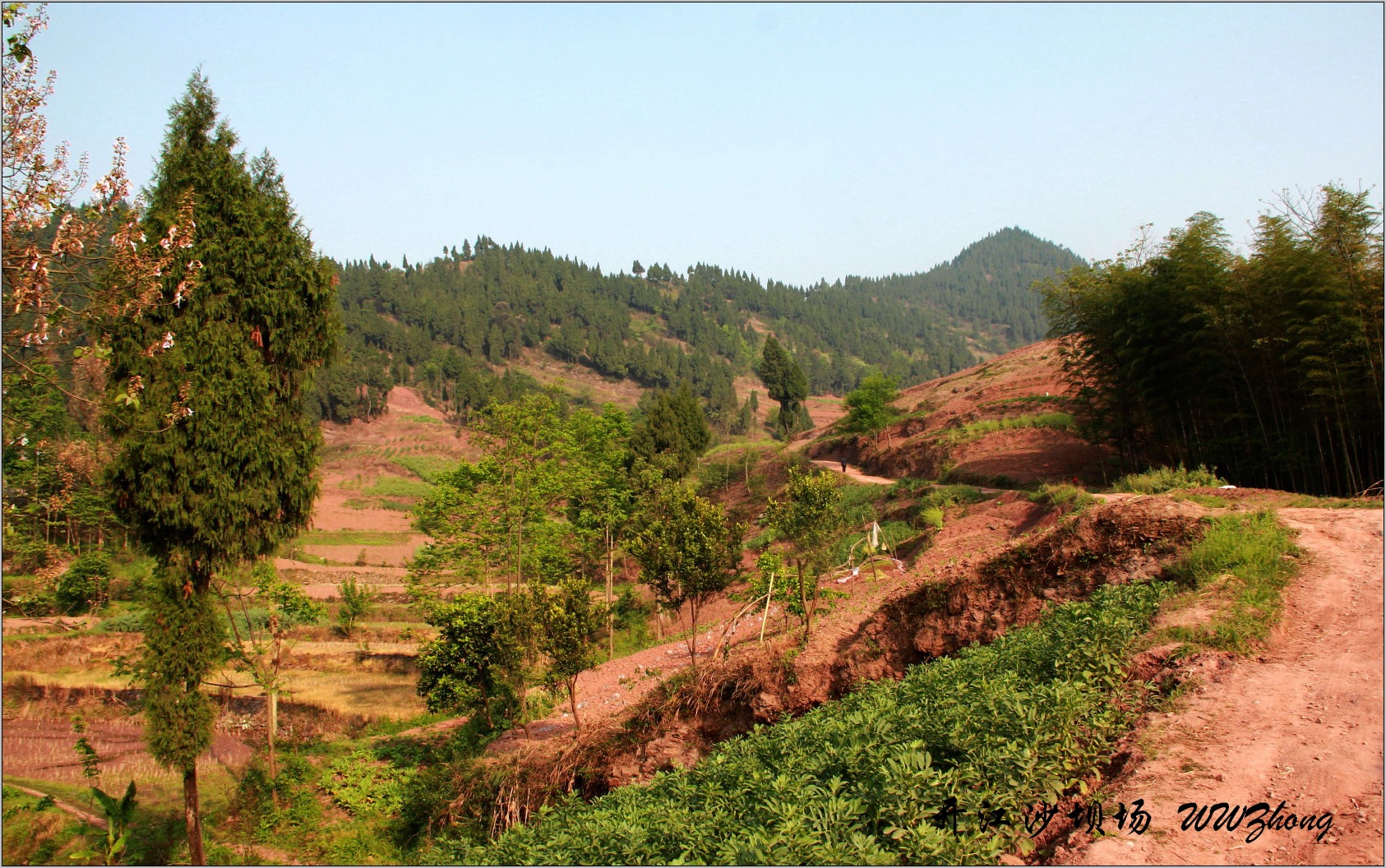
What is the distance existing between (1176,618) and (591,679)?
525 inches

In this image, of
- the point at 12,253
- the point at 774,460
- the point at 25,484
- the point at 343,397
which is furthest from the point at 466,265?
the point at 12,253

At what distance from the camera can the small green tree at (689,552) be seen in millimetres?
15625

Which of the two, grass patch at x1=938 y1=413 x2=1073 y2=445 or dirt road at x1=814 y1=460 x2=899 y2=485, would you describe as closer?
grass patch at x1=938 y1=413 x2=1073 y2=445

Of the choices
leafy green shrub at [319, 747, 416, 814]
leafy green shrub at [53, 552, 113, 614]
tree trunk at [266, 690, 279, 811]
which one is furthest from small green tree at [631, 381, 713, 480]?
leafy green shrub at [53, 552, 113, 614]

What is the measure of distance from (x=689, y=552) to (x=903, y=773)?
33.1 ft

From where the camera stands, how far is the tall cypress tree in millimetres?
9953

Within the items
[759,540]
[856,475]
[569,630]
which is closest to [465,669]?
[569,630]

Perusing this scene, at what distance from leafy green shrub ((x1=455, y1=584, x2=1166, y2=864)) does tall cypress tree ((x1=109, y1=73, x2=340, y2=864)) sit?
5.38 meters

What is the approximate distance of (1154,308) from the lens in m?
19.6

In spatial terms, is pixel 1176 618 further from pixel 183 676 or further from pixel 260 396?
pixel 183 676

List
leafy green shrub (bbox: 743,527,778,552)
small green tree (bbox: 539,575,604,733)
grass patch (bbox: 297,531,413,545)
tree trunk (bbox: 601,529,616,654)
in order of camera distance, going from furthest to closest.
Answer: grass patch (bbox: 297,531,413,545) → leafy green shrub (bbox: 743,527,778,552) → tree trunk (bbox: 601,529,616,654) → small green tree (bbox: 539,575,604,733)

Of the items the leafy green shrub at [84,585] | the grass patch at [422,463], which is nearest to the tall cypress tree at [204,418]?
the leafy green shrub at [84,585]

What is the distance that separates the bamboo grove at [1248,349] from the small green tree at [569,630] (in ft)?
48.0

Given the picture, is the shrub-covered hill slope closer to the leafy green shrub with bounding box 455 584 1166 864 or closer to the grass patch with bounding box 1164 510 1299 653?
the grass patch with bounding box 1164 510 1299 653
